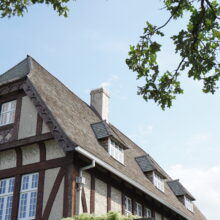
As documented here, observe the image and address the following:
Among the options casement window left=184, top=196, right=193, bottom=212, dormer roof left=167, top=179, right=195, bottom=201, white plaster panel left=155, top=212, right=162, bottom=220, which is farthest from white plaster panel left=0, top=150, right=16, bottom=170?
casement window left=184, top=196, right=193, bottom=212

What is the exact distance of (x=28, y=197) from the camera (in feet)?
57.4

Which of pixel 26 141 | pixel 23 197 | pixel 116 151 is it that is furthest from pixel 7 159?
pixel 116 151

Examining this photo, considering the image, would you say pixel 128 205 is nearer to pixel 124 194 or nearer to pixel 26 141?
pixel 124 194

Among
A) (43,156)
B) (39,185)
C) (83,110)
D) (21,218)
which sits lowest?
(21,218)

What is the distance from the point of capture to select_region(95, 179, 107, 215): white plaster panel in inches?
709

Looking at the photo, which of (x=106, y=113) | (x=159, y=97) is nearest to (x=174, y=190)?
(x=106, y=113)

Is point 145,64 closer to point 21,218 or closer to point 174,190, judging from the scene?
point 21,218

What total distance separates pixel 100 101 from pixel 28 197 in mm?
9650

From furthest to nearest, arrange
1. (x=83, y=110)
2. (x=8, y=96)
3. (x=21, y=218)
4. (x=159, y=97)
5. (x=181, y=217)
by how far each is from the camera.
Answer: (x=181, y=217)
(x=83, y=110)
(x=8, y=96)
(x=21, y=218)
(x=159, y=97)

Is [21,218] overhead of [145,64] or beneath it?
beneath

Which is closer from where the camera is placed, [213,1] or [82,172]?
[213,1]

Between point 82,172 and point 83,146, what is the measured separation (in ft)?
3.46

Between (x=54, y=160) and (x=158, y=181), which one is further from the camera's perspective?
(x=158, y=181)

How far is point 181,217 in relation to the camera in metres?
25.3
